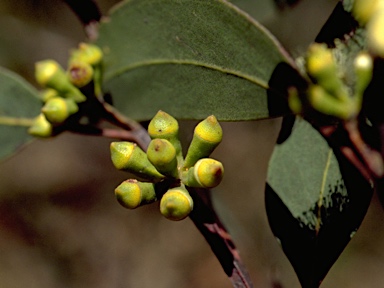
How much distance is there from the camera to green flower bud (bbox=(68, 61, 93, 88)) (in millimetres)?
1275

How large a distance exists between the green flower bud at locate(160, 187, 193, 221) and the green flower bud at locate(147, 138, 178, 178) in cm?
4

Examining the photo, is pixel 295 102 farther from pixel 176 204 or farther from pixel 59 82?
pixel 59 82

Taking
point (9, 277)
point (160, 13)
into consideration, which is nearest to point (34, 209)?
point (9, 277)

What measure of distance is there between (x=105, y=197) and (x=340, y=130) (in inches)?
128

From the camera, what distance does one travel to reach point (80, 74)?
127 cm

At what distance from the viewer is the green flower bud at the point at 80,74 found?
128cm

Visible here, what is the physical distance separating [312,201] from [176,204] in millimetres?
374

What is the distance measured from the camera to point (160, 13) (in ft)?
3.87

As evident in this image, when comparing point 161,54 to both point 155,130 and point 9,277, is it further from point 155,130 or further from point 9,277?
point 9,277

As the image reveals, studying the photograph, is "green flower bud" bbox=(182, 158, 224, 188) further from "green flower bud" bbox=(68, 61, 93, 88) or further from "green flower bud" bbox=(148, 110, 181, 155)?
"green flower bud" bbox=(68, 61, 93, 88)

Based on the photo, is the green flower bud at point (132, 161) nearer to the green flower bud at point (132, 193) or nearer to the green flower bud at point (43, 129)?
the green flower bud at point (132, 193)

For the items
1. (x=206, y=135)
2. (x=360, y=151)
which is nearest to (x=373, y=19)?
(x=360, y=151)

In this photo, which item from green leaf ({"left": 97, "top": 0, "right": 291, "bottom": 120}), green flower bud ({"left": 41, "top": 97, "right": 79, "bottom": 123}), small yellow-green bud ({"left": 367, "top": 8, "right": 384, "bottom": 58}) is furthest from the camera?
green flower bud ({"left": 41, "top": 97, "right": 79, "bottom": 123})

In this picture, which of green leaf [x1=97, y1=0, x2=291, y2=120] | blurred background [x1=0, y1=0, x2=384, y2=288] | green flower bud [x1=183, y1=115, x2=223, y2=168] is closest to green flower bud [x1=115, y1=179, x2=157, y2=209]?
green flower bud [x1=183, y1=115, x2=223, y2=168]
